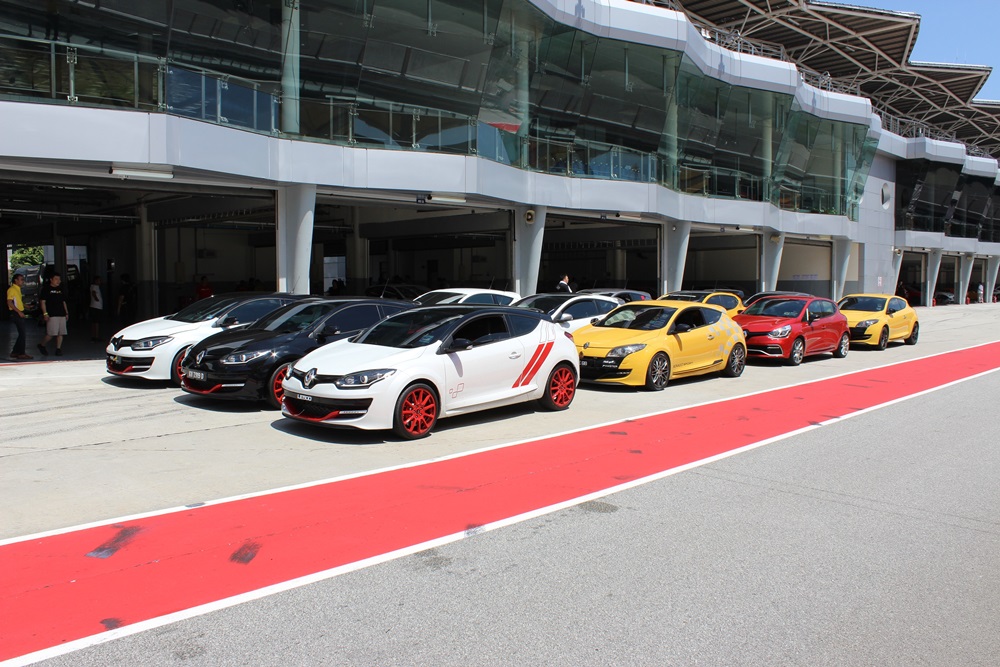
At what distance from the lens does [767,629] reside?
415cm

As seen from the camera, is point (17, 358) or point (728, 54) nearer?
point (17, 358)

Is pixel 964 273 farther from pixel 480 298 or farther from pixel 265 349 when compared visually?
pixel 265 349

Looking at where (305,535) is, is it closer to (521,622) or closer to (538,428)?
(521,622)

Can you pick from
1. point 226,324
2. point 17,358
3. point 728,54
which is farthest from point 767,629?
point 728,54

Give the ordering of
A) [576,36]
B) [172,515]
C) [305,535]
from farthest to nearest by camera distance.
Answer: [576,36] → [172,515] → [305,535]

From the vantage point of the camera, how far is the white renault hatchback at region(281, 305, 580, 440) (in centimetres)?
869

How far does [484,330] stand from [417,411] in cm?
162

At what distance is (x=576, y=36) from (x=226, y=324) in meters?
16.8

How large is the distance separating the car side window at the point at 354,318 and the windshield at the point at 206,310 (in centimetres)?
302

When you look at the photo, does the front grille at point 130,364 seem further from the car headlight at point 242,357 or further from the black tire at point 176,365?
the car headlight at point 242,357

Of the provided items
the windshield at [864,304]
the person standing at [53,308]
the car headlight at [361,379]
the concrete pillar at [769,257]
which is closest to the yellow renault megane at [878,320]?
the windshield at [864,304]

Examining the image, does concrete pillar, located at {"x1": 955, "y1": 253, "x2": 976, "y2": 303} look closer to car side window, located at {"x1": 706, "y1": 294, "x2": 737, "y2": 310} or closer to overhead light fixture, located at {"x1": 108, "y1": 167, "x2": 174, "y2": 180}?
car side window, located at {"x1": 706, "y1": 294, "x2": 737, "y2": 310}

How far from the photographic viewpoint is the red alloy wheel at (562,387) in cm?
1103

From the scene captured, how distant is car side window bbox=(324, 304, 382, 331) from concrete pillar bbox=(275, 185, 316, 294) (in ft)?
22.6
